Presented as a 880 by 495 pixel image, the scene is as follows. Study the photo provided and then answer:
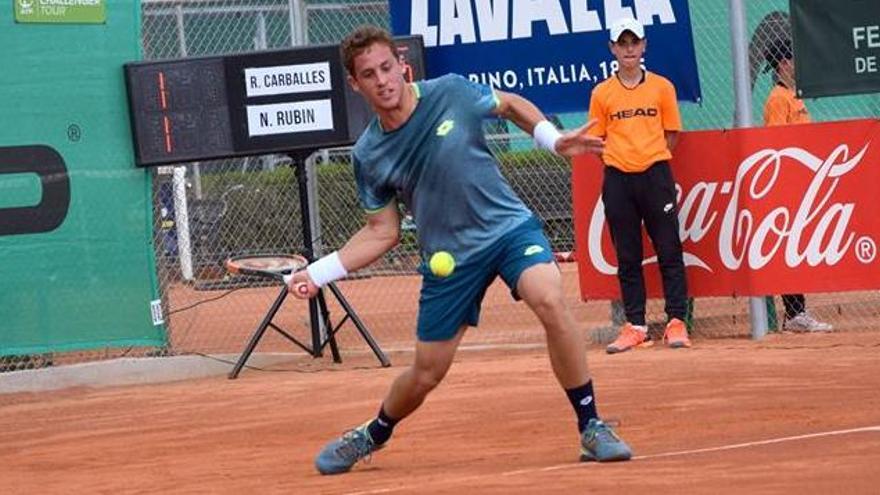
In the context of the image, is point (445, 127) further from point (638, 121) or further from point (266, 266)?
point (638, 121)

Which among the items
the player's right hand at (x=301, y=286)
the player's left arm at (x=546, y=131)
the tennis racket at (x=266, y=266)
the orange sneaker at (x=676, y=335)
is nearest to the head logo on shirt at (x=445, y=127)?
the player's left arm at (x=546, y=131)

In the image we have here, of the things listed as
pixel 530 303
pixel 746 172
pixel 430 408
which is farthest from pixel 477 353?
pixel 530 303

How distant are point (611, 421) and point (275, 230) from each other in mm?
9056

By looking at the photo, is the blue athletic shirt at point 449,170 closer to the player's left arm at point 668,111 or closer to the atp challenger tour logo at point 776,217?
the player's left arm at point 668,111

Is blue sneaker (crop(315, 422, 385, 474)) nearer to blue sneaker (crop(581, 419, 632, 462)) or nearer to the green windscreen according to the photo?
blue sneaker (crop(581, 419, 632, 462))

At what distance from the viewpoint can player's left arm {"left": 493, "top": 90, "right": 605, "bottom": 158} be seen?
26.4ft

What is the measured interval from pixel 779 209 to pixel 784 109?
986 mm

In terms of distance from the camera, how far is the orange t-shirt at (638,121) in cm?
1372

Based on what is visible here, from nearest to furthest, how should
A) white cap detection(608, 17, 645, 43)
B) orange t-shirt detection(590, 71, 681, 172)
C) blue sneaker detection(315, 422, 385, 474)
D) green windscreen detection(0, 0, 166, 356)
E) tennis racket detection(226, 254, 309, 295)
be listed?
blue sneaker detection(315, 422, 385, 474) < tennis racket detection(226, 254, 309, 295) < white cap detection(608, 17, 645, 43) < orange t-shirt detection(590, 71, 681, 172) < green windscreen detection(0, 0, 166, 356)

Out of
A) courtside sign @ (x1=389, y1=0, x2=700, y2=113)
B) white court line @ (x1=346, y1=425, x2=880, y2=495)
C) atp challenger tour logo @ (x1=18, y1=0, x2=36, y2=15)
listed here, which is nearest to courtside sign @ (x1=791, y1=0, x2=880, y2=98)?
courtside sign @ (x1=389, y1=0, x2=700, y2=113)

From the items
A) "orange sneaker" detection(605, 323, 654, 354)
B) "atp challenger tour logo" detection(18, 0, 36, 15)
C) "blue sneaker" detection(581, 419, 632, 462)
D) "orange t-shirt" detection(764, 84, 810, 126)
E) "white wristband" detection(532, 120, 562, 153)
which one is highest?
"atp challenger tour logo" detection(18, 0, 36, 15)

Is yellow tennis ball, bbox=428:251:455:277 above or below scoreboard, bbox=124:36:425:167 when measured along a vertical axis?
below

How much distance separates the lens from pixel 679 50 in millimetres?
14672

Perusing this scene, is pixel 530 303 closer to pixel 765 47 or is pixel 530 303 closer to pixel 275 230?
pixel 765 47
